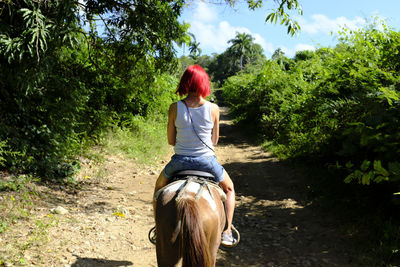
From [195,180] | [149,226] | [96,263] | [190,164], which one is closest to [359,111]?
[190,164]

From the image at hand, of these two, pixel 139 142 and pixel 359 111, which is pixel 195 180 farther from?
pixel 139 142

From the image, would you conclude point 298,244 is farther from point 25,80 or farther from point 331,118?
point 25,80

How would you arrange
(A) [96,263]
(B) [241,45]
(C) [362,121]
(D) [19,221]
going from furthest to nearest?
(B) [241,45] < (C) [362,121] < (D) [19,221] < (A) [96,263]

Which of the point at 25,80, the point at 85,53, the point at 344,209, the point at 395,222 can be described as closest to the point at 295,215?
the point at 344,209

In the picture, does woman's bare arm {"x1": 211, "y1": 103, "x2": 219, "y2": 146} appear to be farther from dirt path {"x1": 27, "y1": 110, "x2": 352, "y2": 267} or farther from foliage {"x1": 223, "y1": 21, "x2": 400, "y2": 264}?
dirt path {"x1": 27, "y1": 110, "x2": 352, "y2": 267}

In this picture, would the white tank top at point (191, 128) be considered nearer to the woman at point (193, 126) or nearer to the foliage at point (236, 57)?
the woman at point (193, 126)

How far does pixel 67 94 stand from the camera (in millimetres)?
6871

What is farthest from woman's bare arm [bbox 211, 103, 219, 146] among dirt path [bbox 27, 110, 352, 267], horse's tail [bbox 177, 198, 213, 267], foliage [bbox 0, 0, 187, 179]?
foliage [bbox 0, 0, 187, 179]

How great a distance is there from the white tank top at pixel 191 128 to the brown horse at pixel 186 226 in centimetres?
55

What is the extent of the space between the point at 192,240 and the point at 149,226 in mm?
3298

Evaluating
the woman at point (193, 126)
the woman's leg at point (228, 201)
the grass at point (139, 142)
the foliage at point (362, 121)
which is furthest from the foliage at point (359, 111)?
the grass at point (139, 142)

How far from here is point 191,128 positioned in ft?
10.5

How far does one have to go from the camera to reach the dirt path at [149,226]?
426cm

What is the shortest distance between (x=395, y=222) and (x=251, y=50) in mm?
75096
